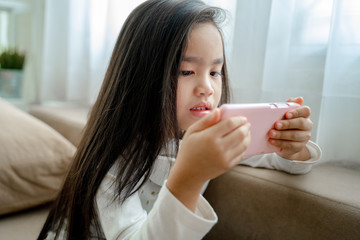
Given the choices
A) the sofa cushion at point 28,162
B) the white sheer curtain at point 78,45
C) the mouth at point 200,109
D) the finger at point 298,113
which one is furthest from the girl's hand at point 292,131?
the white sheer curtain at point 78,45

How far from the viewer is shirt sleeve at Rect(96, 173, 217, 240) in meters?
0.43

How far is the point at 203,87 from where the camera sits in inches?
21.3

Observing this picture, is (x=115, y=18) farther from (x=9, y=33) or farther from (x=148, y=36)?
(x=9, y=33)

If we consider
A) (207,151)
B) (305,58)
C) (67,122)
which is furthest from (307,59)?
(67,122)

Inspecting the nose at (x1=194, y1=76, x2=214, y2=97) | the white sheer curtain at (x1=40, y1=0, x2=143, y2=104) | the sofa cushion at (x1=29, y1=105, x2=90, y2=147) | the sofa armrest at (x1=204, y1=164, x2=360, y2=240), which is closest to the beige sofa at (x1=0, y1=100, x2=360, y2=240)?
the sofa armrest at (x1=204, y1=164, x2=360, y2=240)

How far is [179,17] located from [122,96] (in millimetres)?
168

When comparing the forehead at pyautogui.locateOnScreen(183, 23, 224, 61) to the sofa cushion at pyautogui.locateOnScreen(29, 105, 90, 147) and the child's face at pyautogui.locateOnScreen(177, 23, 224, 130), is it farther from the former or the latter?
the sofa cushion at pyautogui.locateOnScreen(29, 105, 90, 147)

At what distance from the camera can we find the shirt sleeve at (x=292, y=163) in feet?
2.07

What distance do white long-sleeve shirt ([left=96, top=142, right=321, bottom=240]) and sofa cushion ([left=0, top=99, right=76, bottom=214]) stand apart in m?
0.27

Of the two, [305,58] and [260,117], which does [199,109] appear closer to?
[260,117]

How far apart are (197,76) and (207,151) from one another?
0.62ft

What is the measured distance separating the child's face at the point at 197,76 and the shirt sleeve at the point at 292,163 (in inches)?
7.9

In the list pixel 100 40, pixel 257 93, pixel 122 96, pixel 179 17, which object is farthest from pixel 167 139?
pixel 100 40

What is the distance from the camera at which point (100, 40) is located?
151 cm
